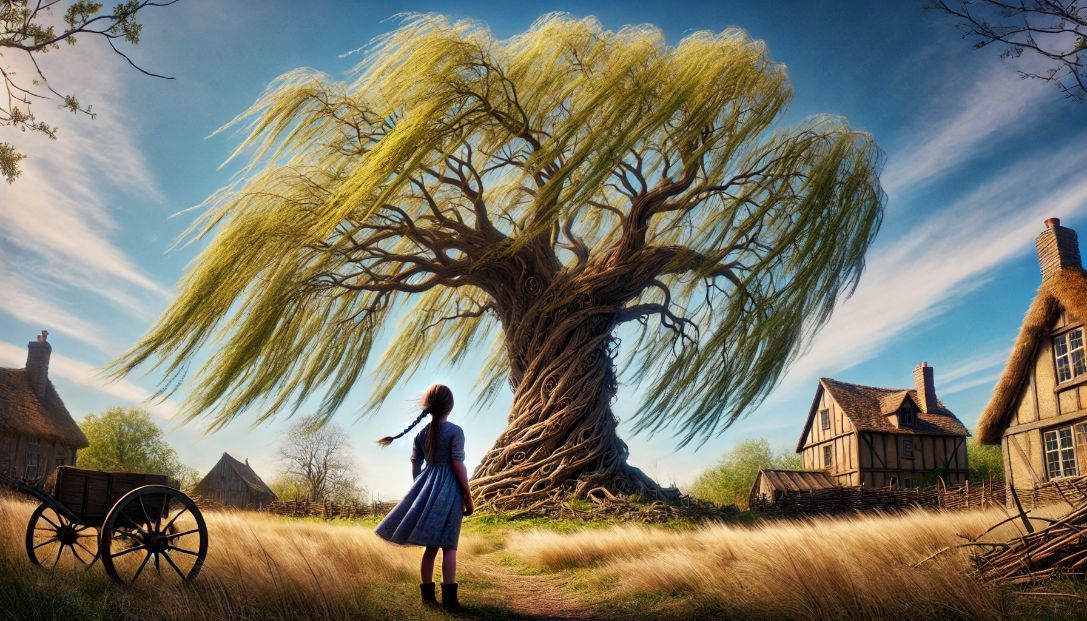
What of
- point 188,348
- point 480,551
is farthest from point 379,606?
point 188,348

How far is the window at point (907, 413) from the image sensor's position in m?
21.8

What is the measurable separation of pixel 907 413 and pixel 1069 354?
9858mm

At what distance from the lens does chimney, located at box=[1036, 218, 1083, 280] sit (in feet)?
41.1

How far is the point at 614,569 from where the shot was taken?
6.25 meters

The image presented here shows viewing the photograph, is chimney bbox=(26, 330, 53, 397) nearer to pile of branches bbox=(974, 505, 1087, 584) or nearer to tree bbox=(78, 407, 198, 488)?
tree bbox=(78, 407, 198, 488)

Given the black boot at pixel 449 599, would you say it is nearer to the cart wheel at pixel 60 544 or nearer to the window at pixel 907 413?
the cart wheel at pixel 60 544

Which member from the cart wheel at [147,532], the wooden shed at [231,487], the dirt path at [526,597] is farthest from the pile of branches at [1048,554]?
the wooden shed at [231,487]

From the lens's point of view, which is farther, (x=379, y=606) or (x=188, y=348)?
(x=188, y=348)

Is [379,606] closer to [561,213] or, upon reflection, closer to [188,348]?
[561,213]

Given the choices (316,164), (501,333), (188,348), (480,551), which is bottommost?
(480,551)

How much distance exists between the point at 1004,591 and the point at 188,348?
894 cm

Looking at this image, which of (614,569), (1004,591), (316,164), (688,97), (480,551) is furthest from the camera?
(316,164)

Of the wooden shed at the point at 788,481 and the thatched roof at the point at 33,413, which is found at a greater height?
the thatched roof at the point at 33,413

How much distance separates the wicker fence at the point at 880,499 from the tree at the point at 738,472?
402 inches
